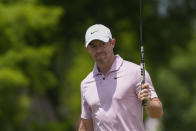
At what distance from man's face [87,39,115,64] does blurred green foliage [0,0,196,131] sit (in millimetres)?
11555

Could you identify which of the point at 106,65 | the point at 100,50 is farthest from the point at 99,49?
the point at 106,65

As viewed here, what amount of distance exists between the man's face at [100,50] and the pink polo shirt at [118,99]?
0.32 ft

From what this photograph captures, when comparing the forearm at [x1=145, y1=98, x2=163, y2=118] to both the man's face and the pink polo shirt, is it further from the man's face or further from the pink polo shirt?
the man's face

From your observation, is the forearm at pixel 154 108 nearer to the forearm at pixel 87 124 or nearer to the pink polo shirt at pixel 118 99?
the pink polo shirt at pixel 118 99

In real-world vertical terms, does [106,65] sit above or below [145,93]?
above

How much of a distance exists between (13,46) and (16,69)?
2.45 ft

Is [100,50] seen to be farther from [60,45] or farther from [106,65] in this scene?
[60,45]

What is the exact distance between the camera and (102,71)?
4.85m

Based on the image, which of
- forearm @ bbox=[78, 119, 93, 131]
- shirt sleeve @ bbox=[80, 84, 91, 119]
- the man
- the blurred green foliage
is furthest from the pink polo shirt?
the blurred green foliage

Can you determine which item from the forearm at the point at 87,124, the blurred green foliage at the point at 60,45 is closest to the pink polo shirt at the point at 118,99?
the forearm at the point at 87,124

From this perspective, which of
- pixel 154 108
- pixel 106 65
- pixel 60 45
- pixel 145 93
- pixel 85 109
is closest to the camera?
pixel 145 93

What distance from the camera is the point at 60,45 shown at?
22.8 meters

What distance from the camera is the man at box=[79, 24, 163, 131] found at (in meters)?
4.64

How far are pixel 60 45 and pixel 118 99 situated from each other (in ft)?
59.9
